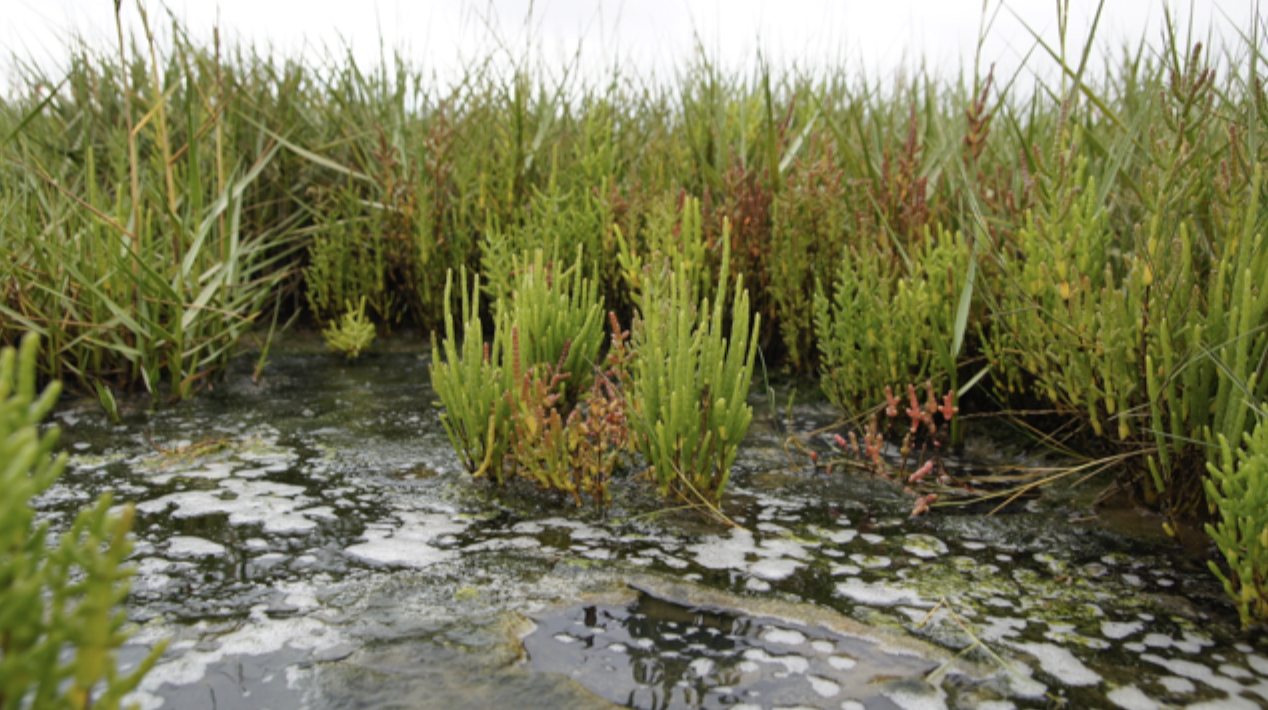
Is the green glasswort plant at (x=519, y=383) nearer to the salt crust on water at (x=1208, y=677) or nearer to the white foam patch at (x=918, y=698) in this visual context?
the white foam patch at (x=918, y=698)

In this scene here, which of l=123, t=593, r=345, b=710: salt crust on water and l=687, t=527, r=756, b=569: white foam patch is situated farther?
l=687, t=527, r=756, b=569: white foam patch

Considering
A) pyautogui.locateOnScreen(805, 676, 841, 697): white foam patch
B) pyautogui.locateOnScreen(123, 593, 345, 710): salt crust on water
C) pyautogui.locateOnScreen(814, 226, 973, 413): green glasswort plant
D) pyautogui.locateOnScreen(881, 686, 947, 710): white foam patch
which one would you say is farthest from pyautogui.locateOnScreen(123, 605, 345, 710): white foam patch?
pyautogui.locateOnScreen(814, 226, 973, 413): green glasswort plant

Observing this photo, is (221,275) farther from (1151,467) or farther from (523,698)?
(1151,467)

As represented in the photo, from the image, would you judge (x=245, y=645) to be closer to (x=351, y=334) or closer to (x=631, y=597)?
(x=631, y=597)

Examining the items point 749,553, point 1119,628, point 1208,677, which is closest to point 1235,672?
point 1208,677

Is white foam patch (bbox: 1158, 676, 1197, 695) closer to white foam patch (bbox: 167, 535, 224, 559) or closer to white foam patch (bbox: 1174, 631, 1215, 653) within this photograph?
white foam patch (bbox: 1174, 631, 1215, 653)

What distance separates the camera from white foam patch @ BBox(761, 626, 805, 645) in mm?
1756

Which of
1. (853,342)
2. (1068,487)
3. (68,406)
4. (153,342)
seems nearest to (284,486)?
(153,342)

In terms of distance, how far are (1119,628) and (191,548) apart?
6.94ft

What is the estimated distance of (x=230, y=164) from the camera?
4621 millimetres

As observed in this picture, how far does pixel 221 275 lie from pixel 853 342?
256 cm

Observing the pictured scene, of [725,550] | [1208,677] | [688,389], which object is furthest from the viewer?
[688,389]

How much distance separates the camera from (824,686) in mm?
1600

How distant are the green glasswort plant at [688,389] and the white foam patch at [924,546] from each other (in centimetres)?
50
